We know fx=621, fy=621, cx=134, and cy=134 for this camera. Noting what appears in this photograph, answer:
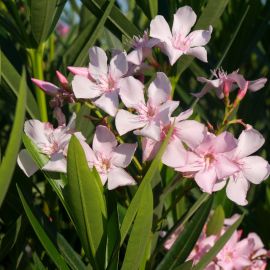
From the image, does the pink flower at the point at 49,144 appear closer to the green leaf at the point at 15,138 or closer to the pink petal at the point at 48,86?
the pink petal at the point at 48,86

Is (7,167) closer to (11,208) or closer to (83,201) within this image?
(83,201)

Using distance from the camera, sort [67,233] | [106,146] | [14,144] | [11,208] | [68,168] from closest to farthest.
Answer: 1. [14,144]
2. [68,168]
3. [106,146]
4. [11,208]
5. [67,233]

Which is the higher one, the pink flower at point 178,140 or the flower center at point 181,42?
the flower center at point 181,42

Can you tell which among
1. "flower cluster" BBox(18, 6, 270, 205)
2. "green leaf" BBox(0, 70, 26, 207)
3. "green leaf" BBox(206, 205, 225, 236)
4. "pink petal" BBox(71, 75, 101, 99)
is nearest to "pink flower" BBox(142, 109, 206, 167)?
"flower cluster" BBox(18, 6, 270, 205)

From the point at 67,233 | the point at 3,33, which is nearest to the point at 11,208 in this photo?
the point at 67,233

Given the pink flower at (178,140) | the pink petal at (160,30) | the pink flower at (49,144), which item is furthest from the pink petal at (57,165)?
the pink petal at (160,30)
